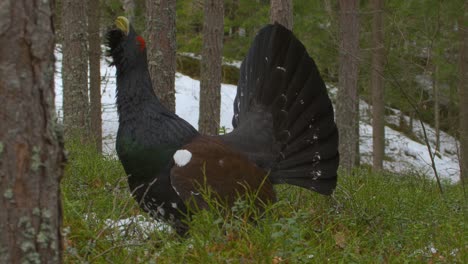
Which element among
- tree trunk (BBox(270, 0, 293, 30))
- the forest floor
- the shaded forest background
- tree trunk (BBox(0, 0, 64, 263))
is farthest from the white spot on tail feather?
the shaded forest background

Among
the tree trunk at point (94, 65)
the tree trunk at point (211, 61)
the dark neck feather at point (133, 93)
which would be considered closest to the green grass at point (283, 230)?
the dark neck feather at point (133, 93)

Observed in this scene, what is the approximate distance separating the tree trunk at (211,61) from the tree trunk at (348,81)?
2637mm

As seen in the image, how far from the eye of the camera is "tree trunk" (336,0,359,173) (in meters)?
11.9

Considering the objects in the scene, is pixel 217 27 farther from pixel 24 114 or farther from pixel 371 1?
pixel 24 114

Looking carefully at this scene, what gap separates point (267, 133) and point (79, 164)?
197cm

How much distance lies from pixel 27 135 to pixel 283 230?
159cm

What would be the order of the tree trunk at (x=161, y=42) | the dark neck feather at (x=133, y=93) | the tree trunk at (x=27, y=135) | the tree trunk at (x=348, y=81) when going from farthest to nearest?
the tree trunk at (x=348, y=81) < the tree trunk at (x=161, y=42) < the dark neck feather at (x=133, y=93) < the tree trunk at (x=27, y=135)

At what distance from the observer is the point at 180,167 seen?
13.4 ft

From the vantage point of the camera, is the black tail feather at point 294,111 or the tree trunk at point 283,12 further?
the tree trunk at point 283,12

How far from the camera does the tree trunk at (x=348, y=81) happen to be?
470 inches

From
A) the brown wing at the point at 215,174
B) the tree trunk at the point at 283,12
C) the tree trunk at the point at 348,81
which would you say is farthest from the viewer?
the tree trunk at the point at 348,81

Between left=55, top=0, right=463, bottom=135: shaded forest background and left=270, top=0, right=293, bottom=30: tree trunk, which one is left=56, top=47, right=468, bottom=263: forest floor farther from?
left=55, top=0, right=463, bottom=135: shaded forest background

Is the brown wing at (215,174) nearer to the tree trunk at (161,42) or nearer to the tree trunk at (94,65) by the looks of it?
the tree trunk at (161,42)

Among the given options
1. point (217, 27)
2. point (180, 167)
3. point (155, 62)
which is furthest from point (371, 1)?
point (180, 167)
